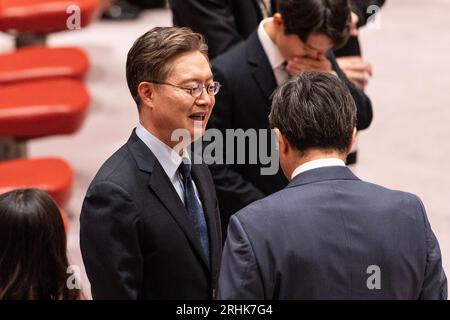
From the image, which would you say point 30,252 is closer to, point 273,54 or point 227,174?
point 227,174

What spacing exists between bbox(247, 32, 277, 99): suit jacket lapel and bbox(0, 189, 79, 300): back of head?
43.9 inches

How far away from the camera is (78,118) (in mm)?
5086

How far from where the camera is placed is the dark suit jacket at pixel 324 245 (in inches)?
84.7

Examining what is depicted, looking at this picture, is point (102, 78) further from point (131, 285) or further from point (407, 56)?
point (131, 285)

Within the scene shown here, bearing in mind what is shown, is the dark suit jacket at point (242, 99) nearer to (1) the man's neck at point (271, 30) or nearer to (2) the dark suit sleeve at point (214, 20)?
(1) the man's neck at point (271, 30)

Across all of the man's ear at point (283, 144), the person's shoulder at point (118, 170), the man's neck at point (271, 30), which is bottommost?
the person's shoulder at point (118, 170)

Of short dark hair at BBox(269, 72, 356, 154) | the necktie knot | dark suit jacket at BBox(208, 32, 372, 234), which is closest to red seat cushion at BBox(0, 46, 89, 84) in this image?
dark suit jacket at BBox(208, 32, 372, 234)

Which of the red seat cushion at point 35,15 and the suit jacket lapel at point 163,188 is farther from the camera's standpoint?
the red seat cushion at point 35,15

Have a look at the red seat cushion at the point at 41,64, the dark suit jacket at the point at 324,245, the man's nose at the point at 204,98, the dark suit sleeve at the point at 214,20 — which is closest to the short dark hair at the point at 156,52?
the man's nose at the point at 204,98

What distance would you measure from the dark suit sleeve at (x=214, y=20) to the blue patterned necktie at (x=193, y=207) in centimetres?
136

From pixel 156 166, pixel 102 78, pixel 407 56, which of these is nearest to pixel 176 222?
pixel 156 166

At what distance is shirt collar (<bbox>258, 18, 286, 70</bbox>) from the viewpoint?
3.32 metres

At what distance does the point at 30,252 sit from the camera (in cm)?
239
